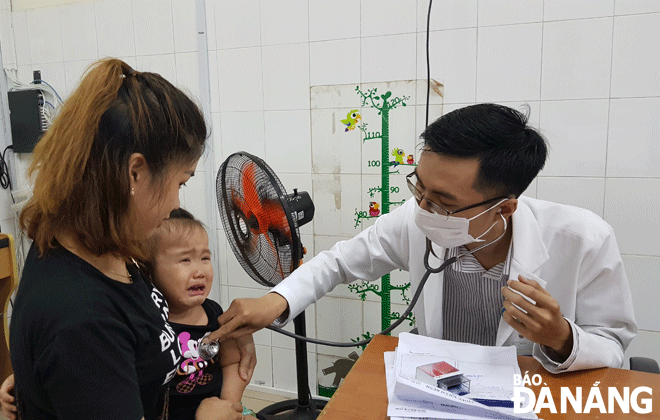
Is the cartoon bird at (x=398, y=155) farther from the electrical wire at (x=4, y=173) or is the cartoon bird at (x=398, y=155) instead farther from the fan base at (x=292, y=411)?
the electrical wire at (x=4, y=173)

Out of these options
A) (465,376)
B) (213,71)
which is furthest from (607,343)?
(213,71)

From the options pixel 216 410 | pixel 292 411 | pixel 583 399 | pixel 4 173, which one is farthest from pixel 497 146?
pixel 4 173

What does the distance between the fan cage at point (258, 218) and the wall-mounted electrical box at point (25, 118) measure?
4.91ft

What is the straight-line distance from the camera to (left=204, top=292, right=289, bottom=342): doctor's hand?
129 centimetres

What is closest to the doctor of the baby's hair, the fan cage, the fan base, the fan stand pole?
the fan cage

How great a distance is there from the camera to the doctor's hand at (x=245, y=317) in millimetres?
1288

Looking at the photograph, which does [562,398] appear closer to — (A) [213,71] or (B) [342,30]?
(B) [342,30]

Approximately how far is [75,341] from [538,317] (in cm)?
91

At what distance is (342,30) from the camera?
2111 millimetres

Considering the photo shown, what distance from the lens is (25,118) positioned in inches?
101

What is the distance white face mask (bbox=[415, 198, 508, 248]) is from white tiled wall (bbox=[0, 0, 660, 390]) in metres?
0.81

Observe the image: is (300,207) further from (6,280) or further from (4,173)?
(4,173)

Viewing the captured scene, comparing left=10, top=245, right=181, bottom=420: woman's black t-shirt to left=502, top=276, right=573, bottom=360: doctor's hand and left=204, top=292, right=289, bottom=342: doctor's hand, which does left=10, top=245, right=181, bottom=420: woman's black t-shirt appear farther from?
left=502, top=276, right=573, bottom=360: doctor's hand

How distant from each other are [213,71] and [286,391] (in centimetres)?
170
